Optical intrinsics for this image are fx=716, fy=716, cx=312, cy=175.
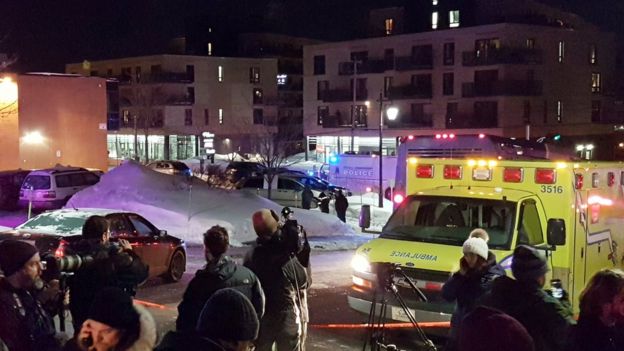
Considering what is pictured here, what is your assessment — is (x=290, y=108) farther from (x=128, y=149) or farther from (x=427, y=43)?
(x=427, y=43)

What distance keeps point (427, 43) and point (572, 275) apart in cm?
5385

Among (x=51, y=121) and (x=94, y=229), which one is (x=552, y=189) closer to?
(x=94, y=229)

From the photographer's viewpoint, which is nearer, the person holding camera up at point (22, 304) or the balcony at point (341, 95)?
the person holding camera up at point (22, 304)

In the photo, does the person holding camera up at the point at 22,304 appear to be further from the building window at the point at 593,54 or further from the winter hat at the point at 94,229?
the building window at the point at 593,54

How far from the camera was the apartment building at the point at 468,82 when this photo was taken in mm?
57094

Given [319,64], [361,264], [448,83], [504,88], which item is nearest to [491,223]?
[361,264]

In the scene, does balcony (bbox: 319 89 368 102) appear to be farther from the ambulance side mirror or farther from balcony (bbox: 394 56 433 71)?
the ambulance side mirror

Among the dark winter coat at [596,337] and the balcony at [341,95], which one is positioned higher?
the balcony at [341,95]

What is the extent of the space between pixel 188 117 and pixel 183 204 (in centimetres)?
5761

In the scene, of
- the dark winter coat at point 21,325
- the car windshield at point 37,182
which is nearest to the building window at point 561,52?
the car windshield at point 37,182

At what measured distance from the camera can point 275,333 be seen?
238 inches

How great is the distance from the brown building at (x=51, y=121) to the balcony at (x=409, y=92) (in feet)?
92.0

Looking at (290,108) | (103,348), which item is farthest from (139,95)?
(103,348)

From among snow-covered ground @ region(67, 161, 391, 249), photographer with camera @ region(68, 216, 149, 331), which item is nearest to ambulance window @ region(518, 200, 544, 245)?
photographer with camera @ region(68, 216, 149, 331)
